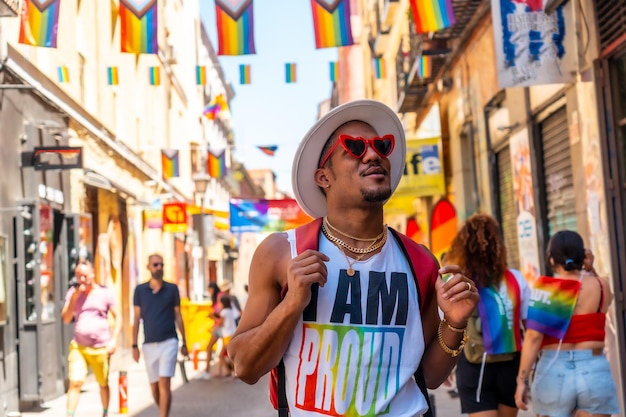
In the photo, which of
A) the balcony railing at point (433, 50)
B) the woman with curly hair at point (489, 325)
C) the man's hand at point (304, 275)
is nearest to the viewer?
the man's hand at point (304, 275)

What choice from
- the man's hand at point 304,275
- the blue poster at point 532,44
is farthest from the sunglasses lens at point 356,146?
the blue poster at point 532,44

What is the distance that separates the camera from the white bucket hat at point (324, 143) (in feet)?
10.3

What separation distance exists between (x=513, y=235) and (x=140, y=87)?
14.7 meters

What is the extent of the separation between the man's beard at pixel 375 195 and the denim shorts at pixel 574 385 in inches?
124

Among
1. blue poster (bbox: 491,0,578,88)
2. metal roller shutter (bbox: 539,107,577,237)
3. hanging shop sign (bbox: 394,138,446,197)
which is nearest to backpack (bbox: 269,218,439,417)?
blue poster (bbox: 491,0,578,88)

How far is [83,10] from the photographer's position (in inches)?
712

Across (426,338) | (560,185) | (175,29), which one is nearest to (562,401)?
(426,338)

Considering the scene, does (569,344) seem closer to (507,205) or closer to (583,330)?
(583,330)

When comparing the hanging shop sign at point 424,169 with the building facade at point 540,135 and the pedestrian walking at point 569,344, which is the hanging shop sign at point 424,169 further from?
the pedestrian walking at point 569,344

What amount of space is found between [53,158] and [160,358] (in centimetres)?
477

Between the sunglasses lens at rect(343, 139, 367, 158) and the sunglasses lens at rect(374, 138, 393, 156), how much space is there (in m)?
0.04

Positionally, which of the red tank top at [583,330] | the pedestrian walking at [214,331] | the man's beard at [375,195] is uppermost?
the man's beard at [375,195]

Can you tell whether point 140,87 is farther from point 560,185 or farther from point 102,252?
point 560,185

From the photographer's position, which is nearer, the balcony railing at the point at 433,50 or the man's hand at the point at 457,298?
the man's hand at the point at 457,298
